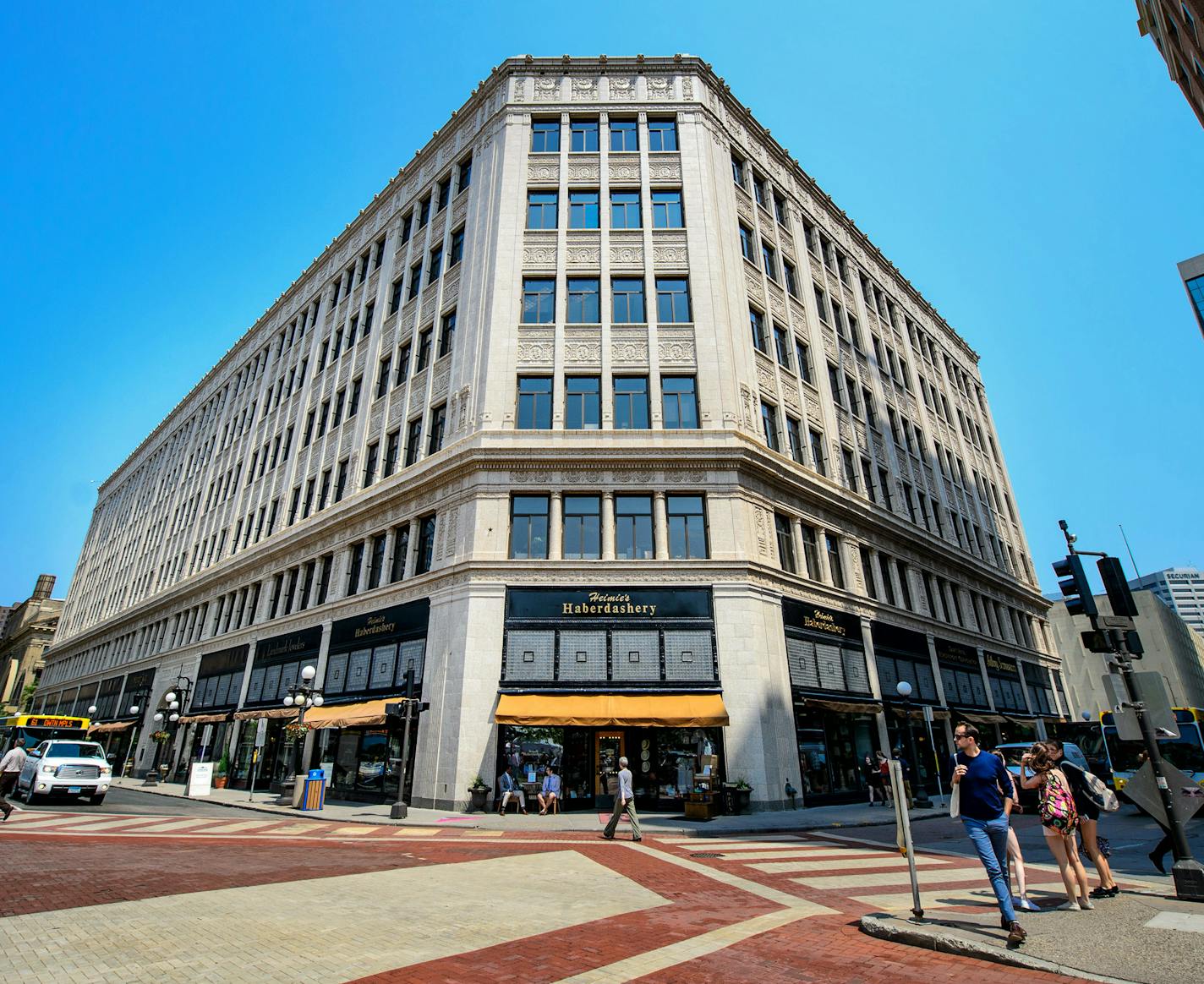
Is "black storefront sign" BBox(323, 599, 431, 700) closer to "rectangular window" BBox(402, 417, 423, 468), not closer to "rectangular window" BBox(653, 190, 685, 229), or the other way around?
"rectangular window" BBox(402, 417, 423, 468)

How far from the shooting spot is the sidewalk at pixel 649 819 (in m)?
16.6

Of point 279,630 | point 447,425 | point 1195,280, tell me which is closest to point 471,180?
point 447,425

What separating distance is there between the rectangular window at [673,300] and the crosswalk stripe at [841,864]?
19.5 meters

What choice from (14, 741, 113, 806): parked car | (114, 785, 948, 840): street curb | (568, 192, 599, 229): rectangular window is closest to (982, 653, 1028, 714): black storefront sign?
(114, 785, 948, 840): street curb

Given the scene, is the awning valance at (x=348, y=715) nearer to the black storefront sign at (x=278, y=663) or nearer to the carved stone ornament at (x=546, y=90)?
the black storefront sign at (x=278, y=663)

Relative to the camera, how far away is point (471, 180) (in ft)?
102

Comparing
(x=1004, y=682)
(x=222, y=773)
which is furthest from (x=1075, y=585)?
(x=222, y=773)

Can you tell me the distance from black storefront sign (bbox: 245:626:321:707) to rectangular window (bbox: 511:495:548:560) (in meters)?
12.1

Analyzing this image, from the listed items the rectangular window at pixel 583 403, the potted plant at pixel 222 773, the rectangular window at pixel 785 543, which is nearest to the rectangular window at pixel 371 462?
the rectangular window at pixel 583 403

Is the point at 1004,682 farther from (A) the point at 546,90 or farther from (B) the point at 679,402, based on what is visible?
(A) the point at 546,90

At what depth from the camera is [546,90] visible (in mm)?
31031

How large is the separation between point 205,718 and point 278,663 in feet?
23.2

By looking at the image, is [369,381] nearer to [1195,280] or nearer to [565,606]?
[565,606]

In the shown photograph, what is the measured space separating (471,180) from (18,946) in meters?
31.4
